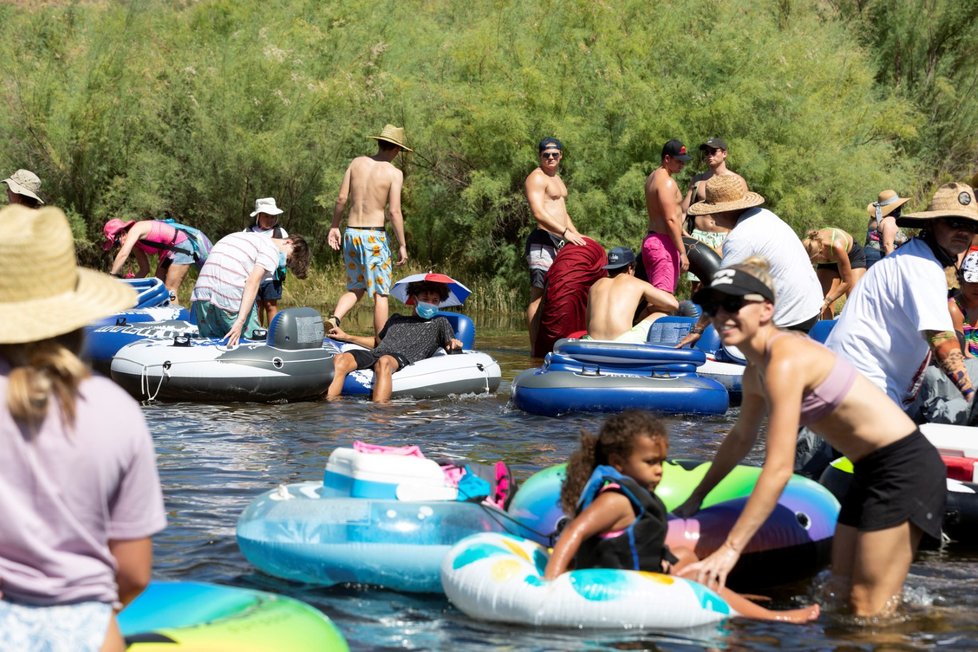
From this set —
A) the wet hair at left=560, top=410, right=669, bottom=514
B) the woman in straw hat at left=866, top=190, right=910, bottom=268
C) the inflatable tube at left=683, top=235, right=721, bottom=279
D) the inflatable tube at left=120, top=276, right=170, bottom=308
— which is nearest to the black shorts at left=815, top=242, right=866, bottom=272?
the woman in straw hat at left=866, top=190, right=910, bottom=268

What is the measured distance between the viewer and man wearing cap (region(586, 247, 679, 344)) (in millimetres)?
9242

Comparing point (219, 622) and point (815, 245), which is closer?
point (219, 622)

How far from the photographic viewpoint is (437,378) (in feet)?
31.7

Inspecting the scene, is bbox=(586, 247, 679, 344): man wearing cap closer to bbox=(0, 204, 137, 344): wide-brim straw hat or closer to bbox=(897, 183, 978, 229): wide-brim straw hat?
bbox=(897, 183, 978, 229): wide-brim straw hat

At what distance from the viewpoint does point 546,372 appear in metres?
8.82

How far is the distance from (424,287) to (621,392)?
198cm

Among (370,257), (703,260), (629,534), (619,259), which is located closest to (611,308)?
(619,259)

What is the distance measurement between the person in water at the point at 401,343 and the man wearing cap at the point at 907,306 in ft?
16.2

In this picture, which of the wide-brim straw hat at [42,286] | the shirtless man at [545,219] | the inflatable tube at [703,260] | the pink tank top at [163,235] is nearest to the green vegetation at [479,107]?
the shirtless man at [545,219]

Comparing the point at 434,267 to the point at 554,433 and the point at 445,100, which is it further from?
the point at 554,433

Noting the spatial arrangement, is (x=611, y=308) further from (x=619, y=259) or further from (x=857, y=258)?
(x=857, y=258)

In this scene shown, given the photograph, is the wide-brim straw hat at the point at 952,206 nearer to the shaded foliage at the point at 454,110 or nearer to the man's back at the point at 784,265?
the man's back at the point at 784,265

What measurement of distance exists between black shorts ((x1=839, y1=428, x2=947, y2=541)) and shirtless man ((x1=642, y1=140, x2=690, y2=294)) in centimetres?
696

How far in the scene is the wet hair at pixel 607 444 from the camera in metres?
4.35
